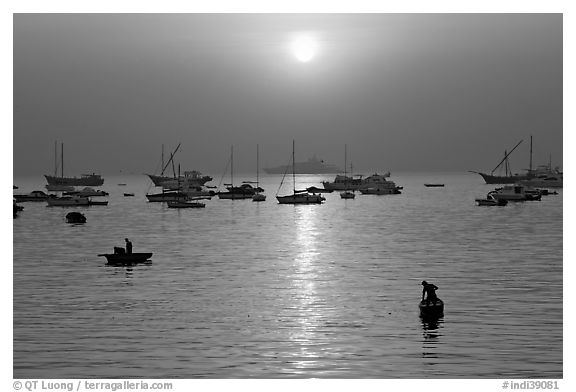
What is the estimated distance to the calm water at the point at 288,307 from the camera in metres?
33.5

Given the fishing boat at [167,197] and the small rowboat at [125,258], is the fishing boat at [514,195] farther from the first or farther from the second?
the small rowboat at [125,258]

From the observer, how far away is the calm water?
33469 mm

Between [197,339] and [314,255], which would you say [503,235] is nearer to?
[314,255]

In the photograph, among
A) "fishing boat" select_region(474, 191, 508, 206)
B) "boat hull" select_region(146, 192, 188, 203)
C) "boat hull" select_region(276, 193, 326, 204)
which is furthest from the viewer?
"boat hull" select_region(146, 192, 188, 203)

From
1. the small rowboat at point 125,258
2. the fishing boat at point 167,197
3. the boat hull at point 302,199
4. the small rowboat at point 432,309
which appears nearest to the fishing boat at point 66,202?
the fishing boat at point 167,197

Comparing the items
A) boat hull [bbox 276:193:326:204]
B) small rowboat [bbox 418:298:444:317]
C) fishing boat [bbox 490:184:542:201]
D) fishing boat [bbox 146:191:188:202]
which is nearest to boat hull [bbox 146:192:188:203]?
fishing boat [bbox 146:191:188:202]

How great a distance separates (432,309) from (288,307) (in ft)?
26.0

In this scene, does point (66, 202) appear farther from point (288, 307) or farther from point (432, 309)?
point (432, 309)

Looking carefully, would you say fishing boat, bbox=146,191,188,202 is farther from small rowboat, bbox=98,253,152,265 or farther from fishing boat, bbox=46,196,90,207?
small rowboat, bbox=98,253,152,265

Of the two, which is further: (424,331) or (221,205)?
(221,205)

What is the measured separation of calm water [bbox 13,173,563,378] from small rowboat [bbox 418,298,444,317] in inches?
15.7

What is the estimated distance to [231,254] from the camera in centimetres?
7775

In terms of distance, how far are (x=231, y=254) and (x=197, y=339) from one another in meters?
40.1
